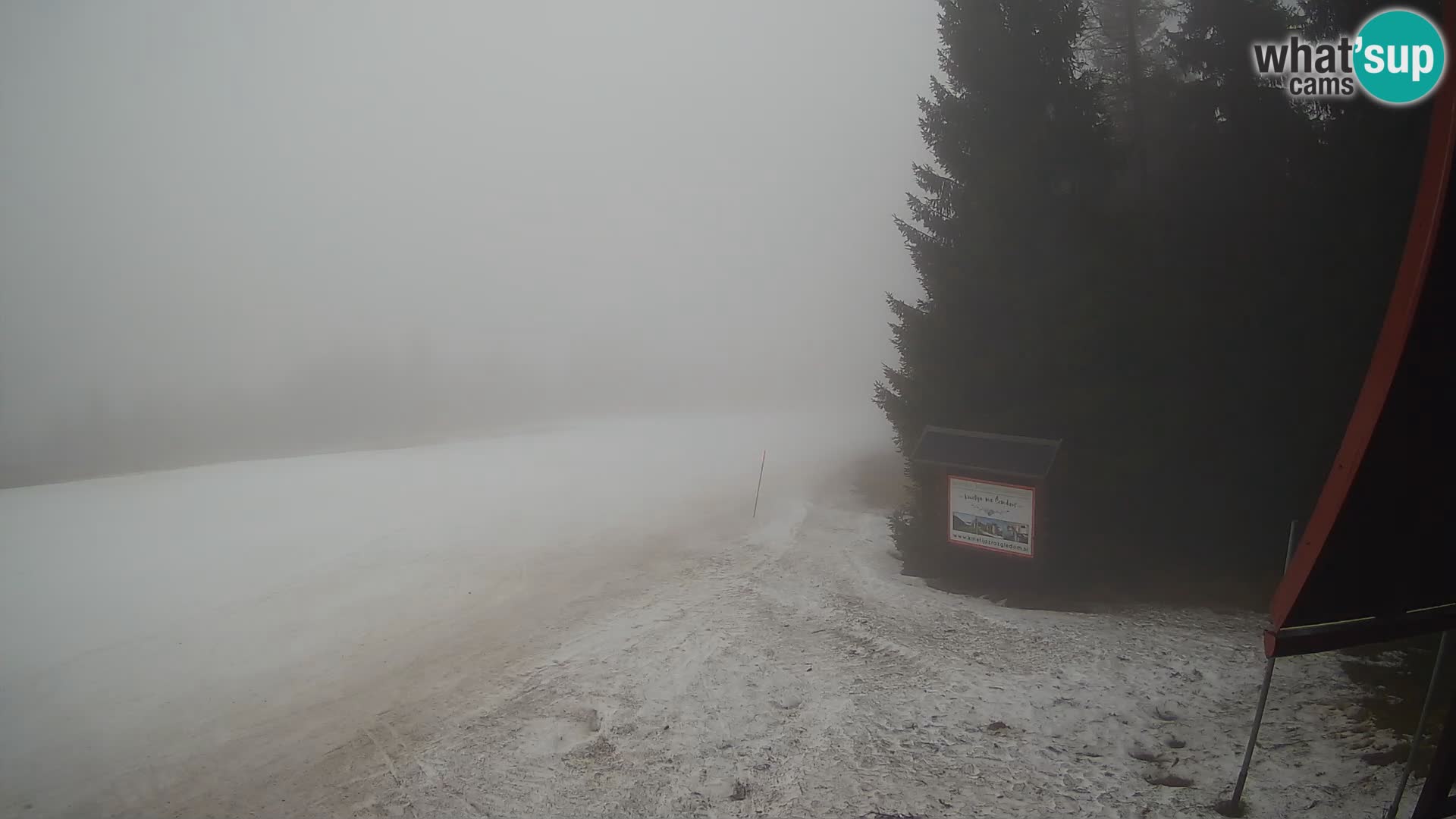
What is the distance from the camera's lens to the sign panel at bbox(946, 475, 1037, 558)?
9.80 m

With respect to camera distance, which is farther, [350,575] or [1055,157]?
[350,575]

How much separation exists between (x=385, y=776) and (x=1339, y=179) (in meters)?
14.0

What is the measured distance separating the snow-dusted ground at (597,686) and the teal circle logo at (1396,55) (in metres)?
5.47

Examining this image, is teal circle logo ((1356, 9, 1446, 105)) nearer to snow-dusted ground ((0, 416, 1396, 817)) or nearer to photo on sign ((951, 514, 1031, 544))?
snow-dusted ground ((0, 416, 1396, 817))

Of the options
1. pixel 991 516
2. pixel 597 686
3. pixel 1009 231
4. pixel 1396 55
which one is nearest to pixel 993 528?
pixel 991 516

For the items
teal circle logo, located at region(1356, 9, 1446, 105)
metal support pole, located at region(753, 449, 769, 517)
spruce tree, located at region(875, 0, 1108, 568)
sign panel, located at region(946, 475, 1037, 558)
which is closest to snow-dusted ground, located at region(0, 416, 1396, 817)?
sign panel, located at region(946, 475, 1037, 558)

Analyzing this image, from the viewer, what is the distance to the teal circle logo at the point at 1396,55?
4949mm

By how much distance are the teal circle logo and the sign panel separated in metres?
5.98

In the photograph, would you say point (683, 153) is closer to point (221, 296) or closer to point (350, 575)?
point (221, 296)

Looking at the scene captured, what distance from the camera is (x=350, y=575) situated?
12.6 metres

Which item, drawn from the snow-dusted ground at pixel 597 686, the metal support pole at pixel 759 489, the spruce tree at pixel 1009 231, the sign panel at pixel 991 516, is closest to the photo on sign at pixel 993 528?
the sign panel at pixel 991 516

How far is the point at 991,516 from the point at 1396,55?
277 inches

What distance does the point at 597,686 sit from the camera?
25.5ft

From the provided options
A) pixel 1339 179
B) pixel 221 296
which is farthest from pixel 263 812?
pixel 221 296
